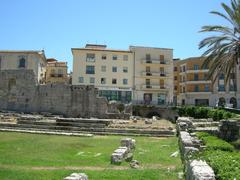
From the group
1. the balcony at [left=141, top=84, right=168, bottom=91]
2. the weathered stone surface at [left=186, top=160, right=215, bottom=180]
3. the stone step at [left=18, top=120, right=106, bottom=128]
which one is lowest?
the stone step at [left=18, top=120, right=106, bottom=128]

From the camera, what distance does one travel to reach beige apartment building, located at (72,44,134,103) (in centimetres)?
6202

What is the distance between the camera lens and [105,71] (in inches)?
→ 2482

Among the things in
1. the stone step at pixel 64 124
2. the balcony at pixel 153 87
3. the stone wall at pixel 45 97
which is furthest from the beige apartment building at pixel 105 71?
the stone step at pixel 64 124

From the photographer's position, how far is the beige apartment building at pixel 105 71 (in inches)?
2442

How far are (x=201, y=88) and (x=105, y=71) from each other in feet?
74.9

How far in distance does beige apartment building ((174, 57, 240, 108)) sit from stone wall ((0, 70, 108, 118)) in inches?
1313

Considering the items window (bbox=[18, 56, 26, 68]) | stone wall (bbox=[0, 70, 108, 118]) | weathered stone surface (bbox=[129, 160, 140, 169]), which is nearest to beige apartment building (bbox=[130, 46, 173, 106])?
window (bbox=[18, 56, 26, 68])

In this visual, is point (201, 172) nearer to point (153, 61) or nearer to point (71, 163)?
point (71, 163)

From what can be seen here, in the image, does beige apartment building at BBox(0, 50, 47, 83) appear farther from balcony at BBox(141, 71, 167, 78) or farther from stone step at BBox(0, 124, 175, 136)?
stone step at BBox(0, 124, 175, 136)

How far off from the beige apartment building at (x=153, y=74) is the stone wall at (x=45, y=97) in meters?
23.3

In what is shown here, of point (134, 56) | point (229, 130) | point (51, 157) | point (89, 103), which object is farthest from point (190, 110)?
point (51, 157)

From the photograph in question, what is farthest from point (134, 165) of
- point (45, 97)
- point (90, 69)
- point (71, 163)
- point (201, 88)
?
point (201, 88)

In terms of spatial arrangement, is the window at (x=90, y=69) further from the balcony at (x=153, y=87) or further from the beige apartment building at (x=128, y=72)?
the balcony at (x=153, y=87)

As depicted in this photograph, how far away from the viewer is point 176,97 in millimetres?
80438
